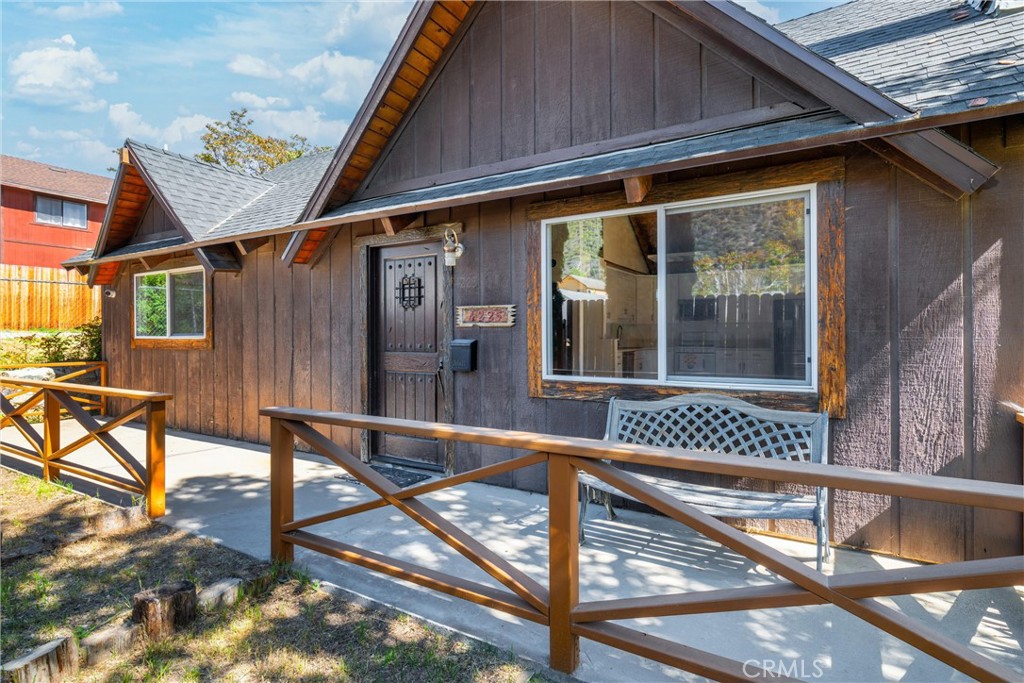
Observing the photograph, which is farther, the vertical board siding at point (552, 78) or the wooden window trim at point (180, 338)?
the wooden window trim at point (180, 338)

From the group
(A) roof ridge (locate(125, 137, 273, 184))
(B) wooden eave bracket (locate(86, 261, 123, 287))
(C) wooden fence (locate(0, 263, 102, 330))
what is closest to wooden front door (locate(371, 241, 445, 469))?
(A) roof ridge (locate(125, 137, 273, 184))

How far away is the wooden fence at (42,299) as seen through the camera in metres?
13.0

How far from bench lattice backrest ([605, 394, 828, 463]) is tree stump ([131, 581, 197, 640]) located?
2.54m

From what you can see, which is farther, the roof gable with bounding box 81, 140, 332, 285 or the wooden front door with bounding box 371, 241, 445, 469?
the roof gable with bounding box 81, 140, 332, 285

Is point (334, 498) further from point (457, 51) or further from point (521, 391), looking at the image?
point (457, 51)

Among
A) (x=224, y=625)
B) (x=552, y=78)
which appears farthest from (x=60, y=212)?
(x=224, y=625)

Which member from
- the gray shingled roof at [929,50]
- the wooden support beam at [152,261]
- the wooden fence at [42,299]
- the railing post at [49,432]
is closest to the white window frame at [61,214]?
the wooden fence at [42,299]

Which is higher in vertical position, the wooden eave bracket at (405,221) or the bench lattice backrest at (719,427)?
the wooden eave bracket at (405,221)

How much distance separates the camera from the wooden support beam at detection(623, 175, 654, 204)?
3535 millimetres

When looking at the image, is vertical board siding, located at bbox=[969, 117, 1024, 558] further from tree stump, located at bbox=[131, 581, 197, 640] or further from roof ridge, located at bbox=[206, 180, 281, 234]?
roof ridge, located at bbox=[206, 180, 281, 234]

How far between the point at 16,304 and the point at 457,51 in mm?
14440

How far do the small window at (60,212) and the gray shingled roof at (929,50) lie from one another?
24.3 meters

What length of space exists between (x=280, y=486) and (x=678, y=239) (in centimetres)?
304

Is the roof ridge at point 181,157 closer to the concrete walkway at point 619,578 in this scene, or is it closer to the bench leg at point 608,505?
the concrete walkway at point 619,578
